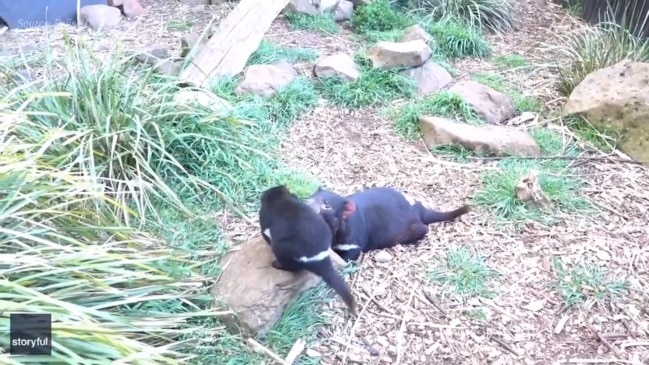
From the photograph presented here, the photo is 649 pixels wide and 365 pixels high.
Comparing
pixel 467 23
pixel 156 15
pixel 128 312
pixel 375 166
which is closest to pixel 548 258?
pixel 375 166

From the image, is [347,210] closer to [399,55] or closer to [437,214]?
[437,214]

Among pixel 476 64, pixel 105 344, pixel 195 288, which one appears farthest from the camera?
pixel 476 64

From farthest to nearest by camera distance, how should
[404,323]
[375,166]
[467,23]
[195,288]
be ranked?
[467,23], [375,166], [404,323], [195,288]

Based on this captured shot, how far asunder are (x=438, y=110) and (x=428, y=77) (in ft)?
1.57

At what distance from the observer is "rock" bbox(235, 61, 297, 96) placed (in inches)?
165

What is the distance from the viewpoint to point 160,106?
3.37 m

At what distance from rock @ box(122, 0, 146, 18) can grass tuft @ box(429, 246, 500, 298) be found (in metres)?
3.48

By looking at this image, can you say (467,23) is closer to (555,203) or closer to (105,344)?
(555,203)

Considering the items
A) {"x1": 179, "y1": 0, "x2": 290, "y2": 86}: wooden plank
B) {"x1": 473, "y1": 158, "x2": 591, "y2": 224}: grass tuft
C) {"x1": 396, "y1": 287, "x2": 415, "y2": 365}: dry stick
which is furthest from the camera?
{"x1": 179, "y1": 0, "x2": 290, "y2": 86}: wooden plank

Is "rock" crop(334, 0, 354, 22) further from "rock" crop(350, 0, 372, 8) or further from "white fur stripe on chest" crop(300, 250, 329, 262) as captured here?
"white fur stripe on chest" crop(300, 250, 329, 262)

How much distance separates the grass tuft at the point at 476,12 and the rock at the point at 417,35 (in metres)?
0.50

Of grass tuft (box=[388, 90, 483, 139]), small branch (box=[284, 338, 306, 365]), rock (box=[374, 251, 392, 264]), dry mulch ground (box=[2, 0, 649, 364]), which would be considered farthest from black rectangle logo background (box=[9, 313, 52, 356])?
grass tuft (box=[388, 90, 483, 139])

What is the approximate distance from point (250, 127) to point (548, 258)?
5.58 ft

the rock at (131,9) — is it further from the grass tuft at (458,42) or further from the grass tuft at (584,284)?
the grass tuft at (584,284)
